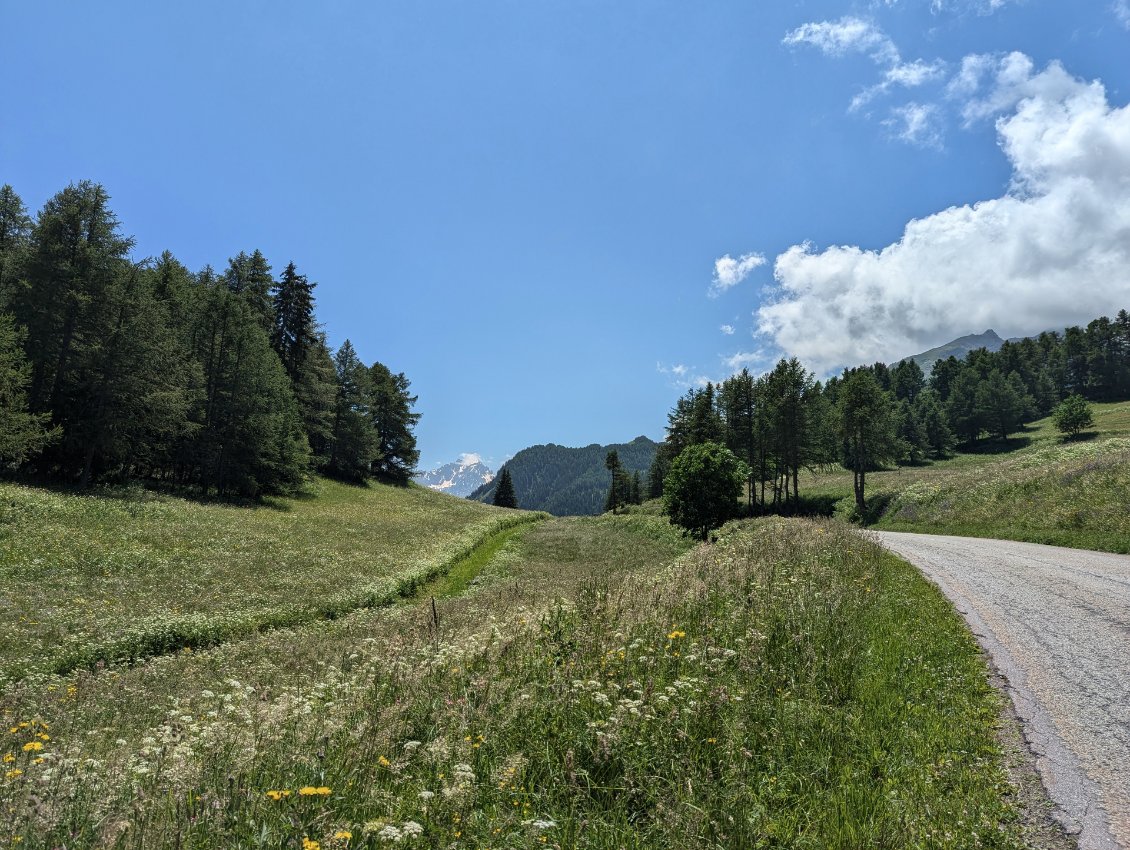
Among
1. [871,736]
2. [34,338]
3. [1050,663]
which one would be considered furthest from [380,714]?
[34,338]

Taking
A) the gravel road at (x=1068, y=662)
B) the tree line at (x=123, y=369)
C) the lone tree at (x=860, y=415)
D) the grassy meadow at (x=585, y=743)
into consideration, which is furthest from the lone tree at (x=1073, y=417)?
the tree line at (x=123, y=369)

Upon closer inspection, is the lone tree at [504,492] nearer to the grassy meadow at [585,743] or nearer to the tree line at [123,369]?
the tree line at [123,369]

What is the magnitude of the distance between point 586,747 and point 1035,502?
105 ft

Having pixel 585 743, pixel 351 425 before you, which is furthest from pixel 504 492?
pixel 585 743

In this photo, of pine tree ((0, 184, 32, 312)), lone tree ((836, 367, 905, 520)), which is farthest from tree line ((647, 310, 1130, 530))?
pine tree ((0, 184, 32, 312))

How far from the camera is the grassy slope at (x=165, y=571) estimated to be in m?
14.1

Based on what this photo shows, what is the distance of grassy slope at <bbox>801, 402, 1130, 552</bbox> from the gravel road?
751 centimetres

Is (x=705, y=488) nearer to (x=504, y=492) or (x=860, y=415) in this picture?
(x=860, y=415)

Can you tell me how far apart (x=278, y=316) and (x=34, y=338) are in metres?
28.3

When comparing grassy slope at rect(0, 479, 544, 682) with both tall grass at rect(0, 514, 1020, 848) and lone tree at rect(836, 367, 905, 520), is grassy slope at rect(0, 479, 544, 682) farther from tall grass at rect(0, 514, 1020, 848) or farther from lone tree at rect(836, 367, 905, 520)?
lone tree at rect(836, 367, 905, 520)

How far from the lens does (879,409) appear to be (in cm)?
5103

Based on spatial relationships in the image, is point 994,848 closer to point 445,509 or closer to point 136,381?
point 136,381

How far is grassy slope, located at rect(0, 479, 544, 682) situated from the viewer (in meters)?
14.1

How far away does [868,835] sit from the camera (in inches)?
138
